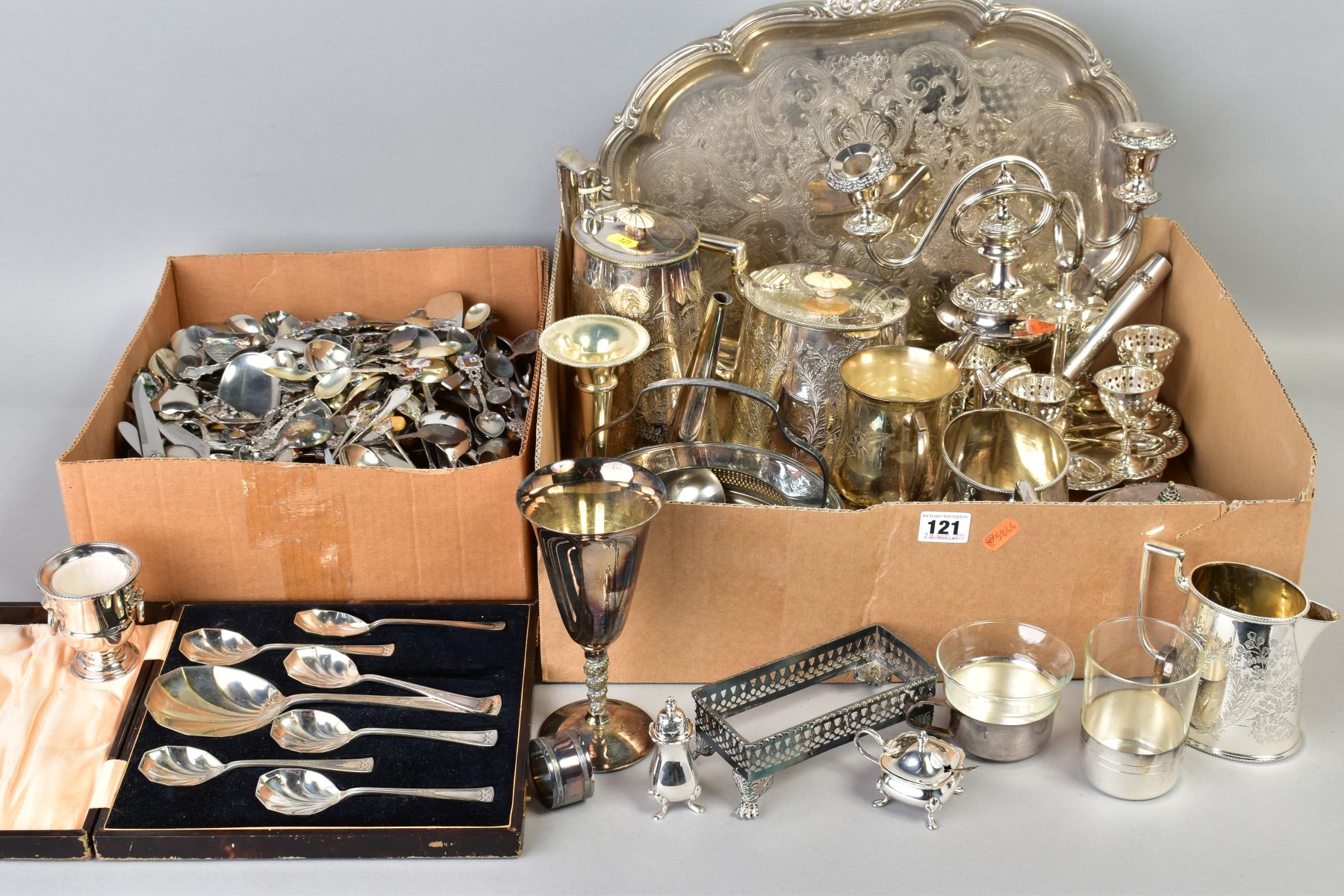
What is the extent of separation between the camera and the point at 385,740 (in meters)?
1.16

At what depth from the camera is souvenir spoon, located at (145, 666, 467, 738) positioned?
1.17m

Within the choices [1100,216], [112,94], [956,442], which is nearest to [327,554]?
[956,442]

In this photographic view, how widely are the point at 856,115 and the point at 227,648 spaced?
968 mm

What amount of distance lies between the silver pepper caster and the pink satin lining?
1.59ft

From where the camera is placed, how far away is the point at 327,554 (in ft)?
4.30

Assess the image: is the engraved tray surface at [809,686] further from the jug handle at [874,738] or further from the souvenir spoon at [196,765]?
the souvenir spoon at [196,765]

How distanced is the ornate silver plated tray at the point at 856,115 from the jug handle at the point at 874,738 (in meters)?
0.70

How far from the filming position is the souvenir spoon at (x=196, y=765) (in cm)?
111

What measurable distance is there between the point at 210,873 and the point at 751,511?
0.56 m

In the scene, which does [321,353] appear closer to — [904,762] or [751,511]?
[751,511]

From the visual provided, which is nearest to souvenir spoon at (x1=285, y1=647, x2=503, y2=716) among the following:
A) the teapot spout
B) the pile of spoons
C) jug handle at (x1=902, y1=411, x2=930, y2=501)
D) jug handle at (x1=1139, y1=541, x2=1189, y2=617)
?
the pile of spoons

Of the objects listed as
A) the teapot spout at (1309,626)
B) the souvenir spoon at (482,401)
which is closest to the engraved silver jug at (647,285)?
the souvenir spoon at (482,401)

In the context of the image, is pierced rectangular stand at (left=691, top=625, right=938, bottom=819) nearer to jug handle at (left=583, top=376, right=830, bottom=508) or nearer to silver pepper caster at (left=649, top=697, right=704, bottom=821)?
silver pepper caster at (left=649, top=697, right=704, bottom=821)

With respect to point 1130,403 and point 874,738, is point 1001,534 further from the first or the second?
point 1130,403
